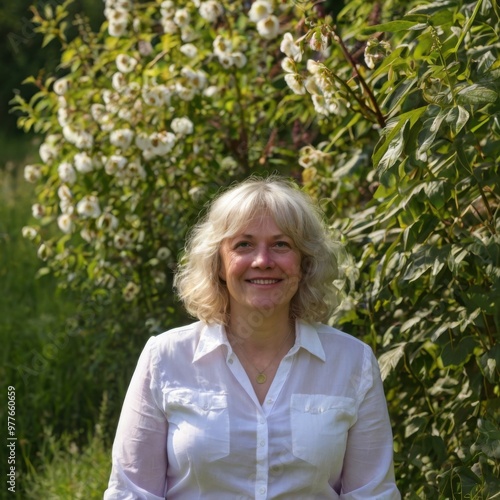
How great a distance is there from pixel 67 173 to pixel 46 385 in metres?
1.12

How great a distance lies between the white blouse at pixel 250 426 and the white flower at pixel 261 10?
4.32ft

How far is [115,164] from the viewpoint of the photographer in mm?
3412

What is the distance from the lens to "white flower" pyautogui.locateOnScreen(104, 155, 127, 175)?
11.1ft

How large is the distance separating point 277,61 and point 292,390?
1.85 metres

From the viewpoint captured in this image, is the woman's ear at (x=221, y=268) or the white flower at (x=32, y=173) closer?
the woman's ear at (x=221, y=268)

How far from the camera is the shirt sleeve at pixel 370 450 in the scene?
2.24 meters

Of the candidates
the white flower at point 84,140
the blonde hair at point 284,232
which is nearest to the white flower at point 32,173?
the white flower at point 84,140

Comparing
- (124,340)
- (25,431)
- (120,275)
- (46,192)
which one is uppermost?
(46,192)

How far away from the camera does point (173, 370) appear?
2.28 metres

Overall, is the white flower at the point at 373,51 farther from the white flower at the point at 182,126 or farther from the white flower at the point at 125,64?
the white flower at the point at 125,64

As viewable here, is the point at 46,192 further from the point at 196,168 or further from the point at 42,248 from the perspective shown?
the point at 196,168

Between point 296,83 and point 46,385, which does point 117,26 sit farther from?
point 46,385

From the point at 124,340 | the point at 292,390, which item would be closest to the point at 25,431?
the point at 124,340

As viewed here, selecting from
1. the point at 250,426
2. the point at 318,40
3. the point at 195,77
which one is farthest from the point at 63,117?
the point at 250,426
